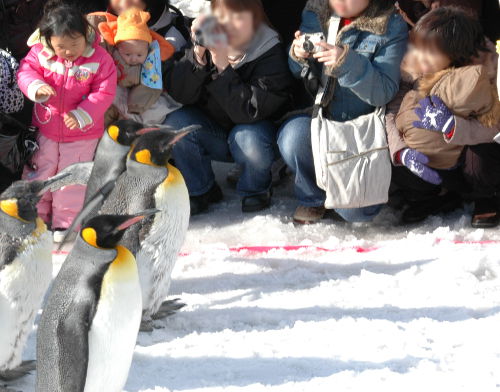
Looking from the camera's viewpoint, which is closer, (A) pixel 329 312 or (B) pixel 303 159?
(A) pixel 329 312

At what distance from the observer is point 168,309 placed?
9.75ft

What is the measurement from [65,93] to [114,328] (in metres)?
1.62

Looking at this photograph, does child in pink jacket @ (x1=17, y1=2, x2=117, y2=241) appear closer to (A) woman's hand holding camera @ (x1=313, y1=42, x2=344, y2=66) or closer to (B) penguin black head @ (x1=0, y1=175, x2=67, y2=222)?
(A) woman's hand holding camera @ (x1=313, y1=42, x2=344, y2=66)

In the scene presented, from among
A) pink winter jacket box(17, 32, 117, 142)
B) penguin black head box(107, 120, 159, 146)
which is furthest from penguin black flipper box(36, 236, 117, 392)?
pink winter jacket box(17, 32, 117, 142)

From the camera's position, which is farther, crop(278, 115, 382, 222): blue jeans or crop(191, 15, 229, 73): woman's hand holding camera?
crop(278, 115, 382, 222): blue jeans

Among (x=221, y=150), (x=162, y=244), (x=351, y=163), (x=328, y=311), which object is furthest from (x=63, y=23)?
(x=328, y=311)

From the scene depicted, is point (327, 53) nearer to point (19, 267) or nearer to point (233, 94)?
point (233, 94)

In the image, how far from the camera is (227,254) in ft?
11.5

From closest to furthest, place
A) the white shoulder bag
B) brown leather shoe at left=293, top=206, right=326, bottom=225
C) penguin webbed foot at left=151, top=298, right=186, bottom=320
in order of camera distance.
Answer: penguin webbed foot at left=151, top=298, right=186, bottom=320 → the white shoulder bag → brown leather shoe at left=293, top=206, right=326, bottom=225

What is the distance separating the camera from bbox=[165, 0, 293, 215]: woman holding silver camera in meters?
3.69

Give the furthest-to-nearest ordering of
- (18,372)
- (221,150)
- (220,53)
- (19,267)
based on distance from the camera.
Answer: (221,150)
(220,53)
(18,372)
(19,267)

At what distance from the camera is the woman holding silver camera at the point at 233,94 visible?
3.69 m

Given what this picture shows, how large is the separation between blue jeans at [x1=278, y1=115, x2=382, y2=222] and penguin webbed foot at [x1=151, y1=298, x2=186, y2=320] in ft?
3.06

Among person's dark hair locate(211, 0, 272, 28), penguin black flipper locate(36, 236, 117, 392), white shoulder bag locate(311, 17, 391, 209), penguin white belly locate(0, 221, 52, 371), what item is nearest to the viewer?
penguin black flipper locate(36, 236, 117, 392)
